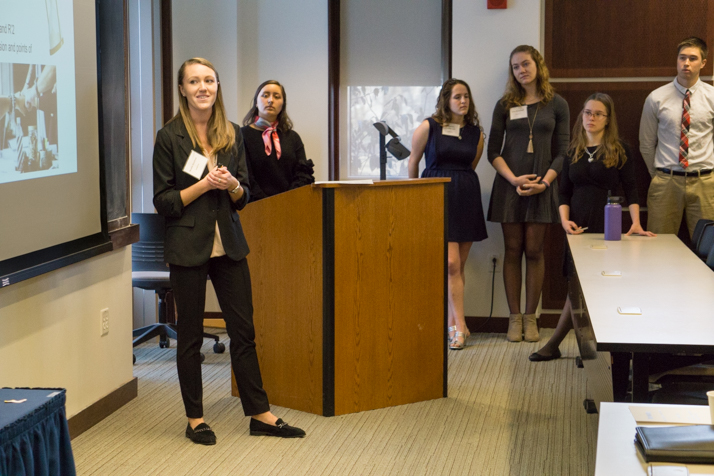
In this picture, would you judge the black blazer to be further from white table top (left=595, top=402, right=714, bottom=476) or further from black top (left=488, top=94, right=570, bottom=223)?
black top (left=488, top=94, right=570, bottom=223)

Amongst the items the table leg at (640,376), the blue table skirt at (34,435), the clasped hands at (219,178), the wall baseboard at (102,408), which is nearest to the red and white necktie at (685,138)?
the table leg at (640,376)

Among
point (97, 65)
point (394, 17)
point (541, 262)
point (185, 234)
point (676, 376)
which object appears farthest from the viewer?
point (394, 17)

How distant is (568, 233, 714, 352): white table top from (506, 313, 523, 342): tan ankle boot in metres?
1.22

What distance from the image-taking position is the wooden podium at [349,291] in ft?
11.9

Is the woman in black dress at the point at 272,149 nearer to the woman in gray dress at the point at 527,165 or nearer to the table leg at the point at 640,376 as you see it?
the woman in gray dress at the point at 527,165

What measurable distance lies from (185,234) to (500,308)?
2.97 meters

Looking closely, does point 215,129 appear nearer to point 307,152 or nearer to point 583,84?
point 307,152

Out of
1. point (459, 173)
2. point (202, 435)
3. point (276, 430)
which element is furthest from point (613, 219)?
point (202, 435)

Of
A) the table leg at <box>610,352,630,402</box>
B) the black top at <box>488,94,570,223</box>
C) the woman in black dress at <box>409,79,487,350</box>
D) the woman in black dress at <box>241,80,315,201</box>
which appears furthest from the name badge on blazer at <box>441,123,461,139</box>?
the table leg at <box>610,352,630,402</box>

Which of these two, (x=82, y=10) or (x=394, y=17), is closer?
(x=82, y=10)

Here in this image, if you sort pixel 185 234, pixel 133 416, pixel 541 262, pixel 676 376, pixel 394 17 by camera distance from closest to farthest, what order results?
pixel 676 376 → pixel 185 234 → pixel 133 416 → pixel 541 262 → pixel 394 17

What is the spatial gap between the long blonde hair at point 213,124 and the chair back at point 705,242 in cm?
245

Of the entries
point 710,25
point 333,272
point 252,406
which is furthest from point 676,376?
point 710,25

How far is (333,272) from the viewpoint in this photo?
3617mm
